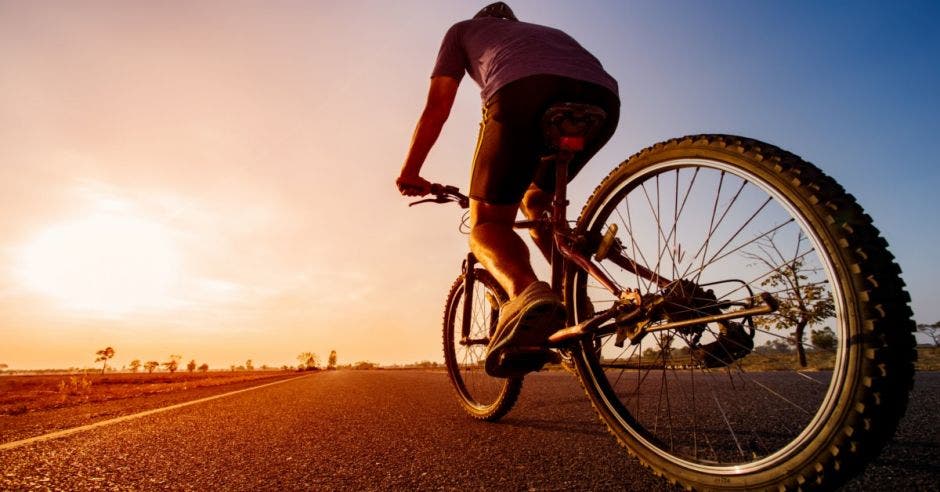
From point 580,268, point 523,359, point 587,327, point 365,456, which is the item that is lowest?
point 365,456

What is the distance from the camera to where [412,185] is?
2.91 meters

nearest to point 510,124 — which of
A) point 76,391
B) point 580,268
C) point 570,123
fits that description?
point 570,123

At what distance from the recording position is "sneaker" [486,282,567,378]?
1.93 metres

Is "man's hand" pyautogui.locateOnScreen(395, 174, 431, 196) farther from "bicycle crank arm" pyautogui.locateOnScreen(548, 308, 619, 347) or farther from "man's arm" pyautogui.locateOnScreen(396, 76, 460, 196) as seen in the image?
"bicycle crank arm" pyautogui.locateOnScreen(548, 308, 619, 347)

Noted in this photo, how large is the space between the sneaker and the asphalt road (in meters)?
0.45

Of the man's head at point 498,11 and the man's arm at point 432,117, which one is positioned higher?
the man's head at point 498,11

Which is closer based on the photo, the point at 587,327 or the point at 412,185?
the point at 587,327

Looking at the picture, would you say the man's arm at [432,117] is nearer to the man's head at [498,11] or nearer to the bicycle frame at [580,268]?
the man's head at [498,11]

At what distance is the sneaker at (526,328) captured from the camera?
75.9 inches

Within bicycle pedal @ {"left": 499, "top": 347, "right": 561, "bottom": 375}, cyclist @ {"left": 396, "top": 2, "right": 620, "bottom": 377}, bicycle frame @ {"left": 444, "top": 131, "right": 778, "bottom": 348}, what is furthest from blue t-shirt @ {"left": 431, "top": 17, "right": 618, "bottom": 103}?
bicycle pedal @ {"left": 499, "top": 347, "right": 561, "bottom": 375}

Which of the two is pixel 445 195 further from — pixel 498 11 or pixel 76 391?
pixel 76 391

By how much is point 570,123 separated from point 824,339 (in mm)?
1348

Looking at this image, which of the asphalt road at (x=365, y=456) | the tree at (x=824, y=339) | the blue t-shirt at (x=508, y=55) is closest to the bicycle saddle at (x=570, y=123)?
the blue t-shirt at (x=508, y=55)

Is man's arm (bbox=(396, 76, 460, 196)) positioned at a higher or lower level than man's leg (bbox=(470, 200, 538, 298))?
higher
